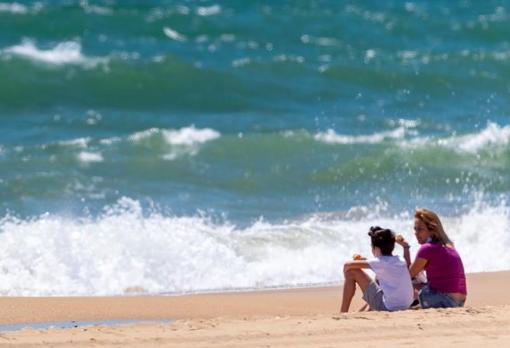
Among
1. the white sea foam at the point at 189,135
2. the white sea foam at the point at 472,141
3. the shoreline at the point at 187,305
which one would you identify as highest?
the white sea foam at the point at 189,135

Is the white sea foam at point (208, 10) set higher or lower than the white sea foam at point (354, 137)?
higher

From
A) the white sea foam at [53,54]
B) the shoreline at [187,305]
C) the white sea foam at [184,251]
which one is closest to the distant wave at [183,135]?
the white sea foam at [53,54]

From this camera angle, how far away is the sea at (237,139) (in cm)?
1272

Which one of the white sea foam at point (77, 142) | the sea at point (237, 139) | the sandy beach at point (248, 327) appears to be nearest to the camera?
the sandy beach at point (248, 327)

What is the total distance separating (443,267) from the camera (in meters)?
9.23

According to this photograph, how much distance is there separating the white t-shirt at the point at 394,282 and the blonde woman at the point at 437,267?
13cm

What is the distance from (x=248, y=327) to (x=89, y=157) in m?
9.45

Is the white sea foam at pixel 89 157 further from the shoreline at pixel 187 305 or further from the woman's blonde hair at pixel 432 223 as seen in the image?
the woman's blonde hair at pixel 432 223

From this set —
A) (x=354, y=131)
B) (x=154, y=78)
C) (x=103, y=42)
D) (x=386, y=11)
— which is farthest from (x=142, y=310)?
(x=386, y=11)

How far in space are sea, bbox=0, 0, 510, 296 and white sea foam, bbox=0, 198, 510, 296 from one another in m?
0.03

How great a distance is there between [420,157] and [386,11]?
12647mm

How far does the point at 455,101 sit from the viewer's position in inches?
903

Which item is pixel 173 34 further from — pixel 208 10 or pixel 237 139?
pixel 237 139

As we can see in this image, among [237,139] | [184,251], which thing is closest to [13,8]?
[237,139]
